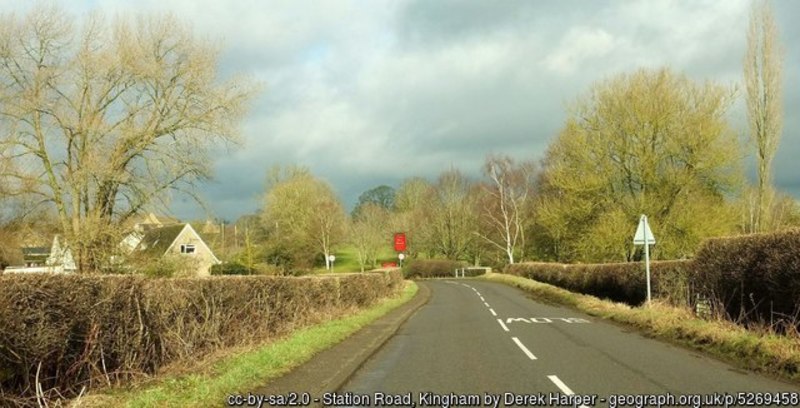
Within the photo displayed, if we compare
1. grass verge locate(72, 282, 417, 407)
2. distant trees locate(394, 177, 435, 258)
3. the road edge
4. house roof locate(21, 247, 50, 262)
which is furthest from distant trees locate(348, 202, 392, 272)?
grass verge locate(72, 282, 417, 407)

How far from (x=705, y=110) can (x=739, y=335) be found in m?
32.4

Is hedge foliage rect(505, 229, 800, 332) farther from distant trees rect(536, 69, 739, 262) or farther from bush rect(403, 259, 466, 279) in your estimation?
bush rect(403, 259, 466, 279)

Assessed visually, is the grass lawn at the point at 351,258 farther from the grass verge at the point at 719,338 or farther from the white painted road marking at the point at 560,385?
the white painted road marking at the point at 560,385

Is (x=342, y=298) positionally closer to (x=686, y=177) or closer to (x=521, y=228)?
(x=686, y=177)

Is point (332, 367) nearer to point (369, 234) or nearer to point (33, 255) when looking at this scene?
point (33, 255)

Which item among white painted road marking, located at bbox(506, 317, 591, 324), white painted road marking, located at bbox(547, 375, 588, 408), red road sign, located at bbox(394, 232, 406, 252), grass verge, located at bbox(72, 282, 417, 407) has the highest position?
red road sign, located at bbox(394, 232, 406, 252)

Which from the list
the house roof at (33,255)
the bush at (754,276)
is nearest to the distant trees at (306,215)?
the house roof at (33,255)

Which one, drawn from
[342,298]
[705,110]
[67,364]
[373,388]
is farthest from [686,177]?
[67,364]

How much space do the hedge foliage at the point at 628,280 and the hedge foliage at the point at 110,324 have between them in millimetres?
12339

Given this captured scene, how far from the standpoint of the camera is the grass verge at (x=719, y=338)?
10.6 metres

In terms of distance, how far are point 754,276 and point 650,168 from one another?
30266 mm

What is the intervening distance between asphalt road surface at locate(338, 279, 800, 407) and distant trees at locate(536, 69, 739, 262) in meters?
26.2

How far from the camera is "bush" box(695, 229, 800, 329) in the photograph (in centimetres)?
1273

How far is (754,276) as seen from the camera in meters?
14.3
